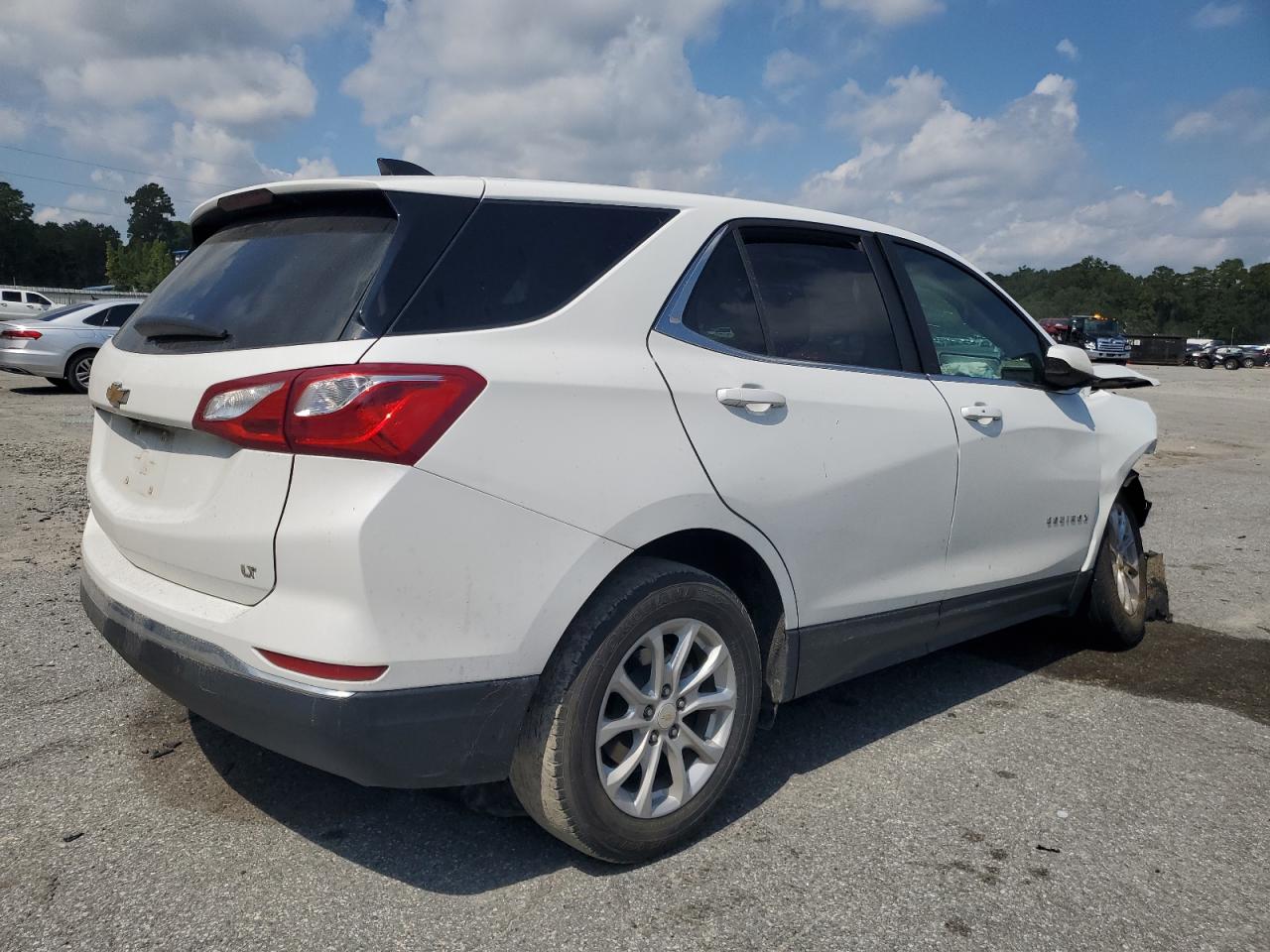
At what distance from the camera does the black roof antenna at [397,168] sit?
287cm

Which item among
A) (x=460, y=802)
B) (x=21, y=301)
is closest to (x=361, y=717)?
(x=460, y=802)

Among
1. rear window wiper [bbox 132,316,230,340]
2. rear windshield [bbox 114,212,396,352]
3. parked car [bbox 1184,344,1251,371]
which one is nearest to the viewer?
rear windshield [bbox 114,212,396,352]

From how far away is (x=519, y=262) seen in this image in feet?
8.32

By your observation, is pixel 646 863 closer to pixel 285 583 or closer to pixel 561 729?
pixel 561 729

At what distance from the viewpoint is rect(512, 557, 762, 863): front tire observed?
8.09 ft

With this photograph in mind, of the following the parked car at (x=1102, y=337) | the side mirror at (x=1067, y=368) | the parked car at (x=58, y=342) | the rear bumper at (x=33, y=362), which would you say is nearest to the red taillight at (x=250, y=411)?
the side mirror at (x=1067, y=368)

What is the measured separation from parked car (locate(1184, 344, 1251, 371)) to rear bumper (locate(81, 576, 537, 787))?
5402cm

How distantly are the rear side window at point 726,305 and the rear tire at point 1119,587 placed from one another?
2427 mm

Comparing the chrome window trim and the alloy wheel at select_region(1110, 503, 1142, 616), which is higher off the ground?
the chrome window trim

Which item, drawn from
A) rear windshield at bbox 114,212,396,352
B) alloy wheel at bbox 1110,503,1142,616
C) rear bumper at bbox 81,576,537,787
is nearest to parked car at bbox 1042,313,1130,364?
alloy wheel at bbox 1110,503,1142,616

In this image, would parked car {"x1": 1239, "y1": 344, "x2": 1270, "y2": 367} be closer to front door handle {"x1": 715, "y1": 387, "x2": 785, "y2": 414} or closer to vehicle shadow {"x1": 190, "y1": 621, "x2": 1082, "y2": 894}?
vehicle shadow {"x1": 190, "y1": 621, "x2": 1082, "y2": 894}

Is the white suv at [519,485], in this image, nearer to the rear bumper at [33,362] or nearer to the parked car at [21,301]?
the rear bumper at [33,362]

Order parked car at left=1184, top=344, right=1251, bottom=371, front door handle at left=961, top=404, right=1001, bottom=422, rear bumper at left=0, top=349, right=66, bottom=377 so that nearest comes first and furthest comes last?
1. front door handle at left=961, top=404, right=1001, bottom=422
2. rear bumper at left=0, top=349, right=66, bottom=377
3. parked car at left=1184, top=344, right=1251, bottom=371

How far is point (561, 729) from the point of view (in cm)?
245
